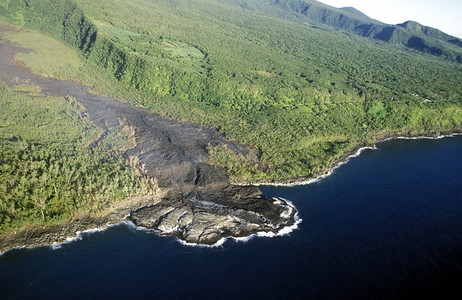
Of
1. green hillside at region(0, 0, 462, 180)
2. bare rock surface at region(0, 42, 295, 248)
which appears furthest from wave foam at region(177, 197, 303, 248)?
green hillside at region(0, 0, 462, 180)

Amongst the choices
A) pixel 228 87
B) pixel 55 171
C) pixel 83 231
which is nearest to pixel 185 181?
pixel 83 231

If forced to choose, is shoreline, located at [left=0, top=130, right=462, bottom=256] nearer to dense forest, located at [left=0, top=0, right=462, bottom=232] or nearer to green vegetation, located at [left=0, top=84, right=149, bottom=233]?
green vegetation, located at [left=0, top=84, right=149, bottom=233]

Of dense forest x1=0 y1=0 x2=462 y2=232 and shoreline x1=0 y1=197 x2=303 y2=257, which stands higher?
dense forest x1=0 y1=0 x2=462 y2=232

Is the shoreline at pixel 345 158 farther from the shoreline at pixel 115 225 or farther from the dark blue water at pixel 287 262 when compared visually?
the shoreline at pixel 115 225

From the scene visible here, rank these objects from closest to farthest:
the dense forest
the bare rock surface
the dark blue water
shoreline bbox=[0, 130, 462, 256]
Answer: the dark blue water, shoreline bbox=[0, 130, 462, 256], the bare rock surface, the dense forest

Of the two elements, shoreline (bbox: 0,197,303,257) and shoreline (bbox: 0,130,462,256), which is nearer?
shoreline (bbox: 0,197,303,257)

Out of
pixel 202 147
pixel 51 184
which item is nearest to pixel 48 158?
pixel 51 184

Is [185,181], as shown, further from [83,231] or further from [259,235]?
[83,231]
